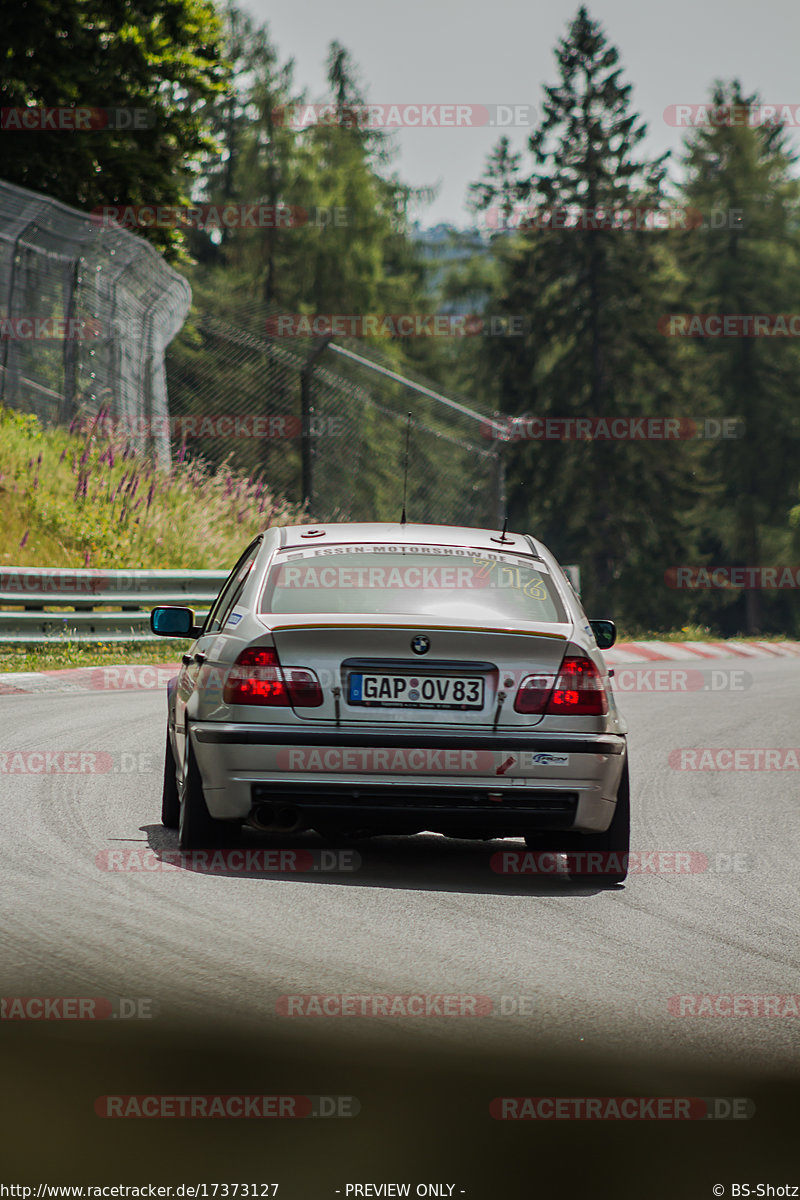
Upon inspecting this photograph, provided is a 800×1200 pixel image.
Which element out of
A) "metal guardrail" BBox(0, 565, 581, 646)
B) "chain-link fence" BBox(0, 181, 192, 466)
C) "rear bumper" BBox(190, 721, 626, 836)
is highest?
"chain-link fence" BBox(0, 181, 192, 466)

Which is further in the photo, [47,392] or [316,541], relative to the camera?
[47,392]

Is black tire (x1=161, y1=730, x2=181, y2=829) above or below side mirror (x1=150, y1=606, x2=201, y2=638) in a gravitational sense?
below

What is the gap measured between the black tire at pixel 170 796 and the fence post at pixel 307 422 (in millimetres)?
14954

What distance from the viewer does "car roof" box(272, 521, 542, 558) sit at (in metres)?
7.48

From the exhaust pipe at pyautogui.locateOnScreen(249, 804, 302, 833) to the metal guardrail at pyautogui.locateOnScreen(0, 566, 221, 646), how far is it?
9.96 meters

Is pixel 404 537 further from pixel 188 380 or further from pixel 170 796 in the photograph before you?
pixel 188 380

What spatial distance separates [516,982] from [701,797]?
16.4 ft

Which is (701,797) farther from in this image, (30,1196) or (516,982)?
(30,1196)

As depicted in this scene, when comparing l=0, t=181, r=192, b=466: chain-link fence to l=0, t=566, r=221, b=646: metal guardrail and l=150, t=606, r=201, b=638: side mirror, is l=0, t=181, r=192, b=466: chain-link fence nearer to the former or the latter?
l=0, t=566, r=221, b=646: metal guardrail

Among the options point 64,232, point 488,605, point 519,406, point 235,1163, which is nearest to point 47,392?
point 64,232

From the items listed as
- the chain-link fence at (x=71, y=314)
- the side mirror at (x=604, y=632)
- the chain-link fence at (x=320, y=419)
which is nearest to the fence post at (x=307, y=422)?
the chain-link fence at (x=320, y=419)

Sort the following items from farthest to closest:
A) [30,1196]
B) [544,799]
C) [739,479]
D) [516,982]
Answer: [739,479], [544,799], [516,982], [30,1196]

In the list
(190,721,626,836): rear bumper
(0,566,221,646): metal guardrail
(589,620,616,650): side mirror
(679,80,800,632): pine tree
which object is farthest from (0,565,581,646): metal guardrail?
(679,80,800,632): pine tree

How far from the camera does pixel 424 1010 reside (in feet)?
15.4
